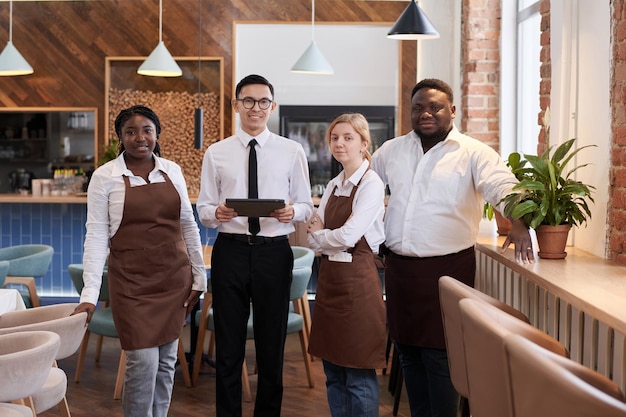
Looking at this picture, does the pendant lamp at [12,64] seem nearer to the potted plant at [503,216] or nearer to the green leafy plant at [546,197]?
the potted plant at [503,216]

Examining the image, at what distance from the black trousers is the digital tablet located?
0.24m

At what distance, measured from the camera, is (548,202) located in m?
3.61

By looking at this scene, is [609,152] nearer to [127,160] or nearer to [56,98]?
[127,160]

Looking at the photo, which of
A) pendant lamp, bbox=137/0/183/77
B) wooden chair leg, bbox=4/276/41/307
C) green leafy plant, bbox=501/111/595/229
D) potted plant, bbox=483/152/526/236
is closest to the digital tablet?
green leafy plant, bbox=501/111/595/229

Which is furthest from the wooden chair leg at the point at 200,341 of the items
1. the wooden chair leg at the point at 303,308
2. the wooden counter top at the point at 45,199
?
the wooden counter top at the point at 45,199

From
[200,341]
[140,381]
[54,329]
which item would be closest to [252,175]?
[140,381]

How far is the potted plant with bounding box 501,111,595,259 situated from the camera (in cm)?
356

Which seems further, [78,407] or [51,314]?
[78,407]

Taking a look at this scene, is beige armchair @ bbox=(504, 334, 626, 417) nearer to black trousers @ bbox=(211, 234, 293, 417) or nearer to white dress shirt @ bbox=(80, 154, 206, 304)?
black trousers @ bbox=(211, 234, 293, 417)

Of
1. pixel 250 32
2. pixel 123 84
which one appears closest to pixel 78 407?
pixel 123 84

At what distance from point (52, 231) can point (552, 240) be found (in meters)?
5.82

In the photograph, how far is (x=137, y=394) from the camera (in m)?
3.68

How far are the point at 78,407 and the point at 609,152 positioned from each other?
3291 millimetres

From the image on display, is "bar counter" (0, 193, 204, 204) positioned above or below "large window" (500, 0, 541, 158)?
below
